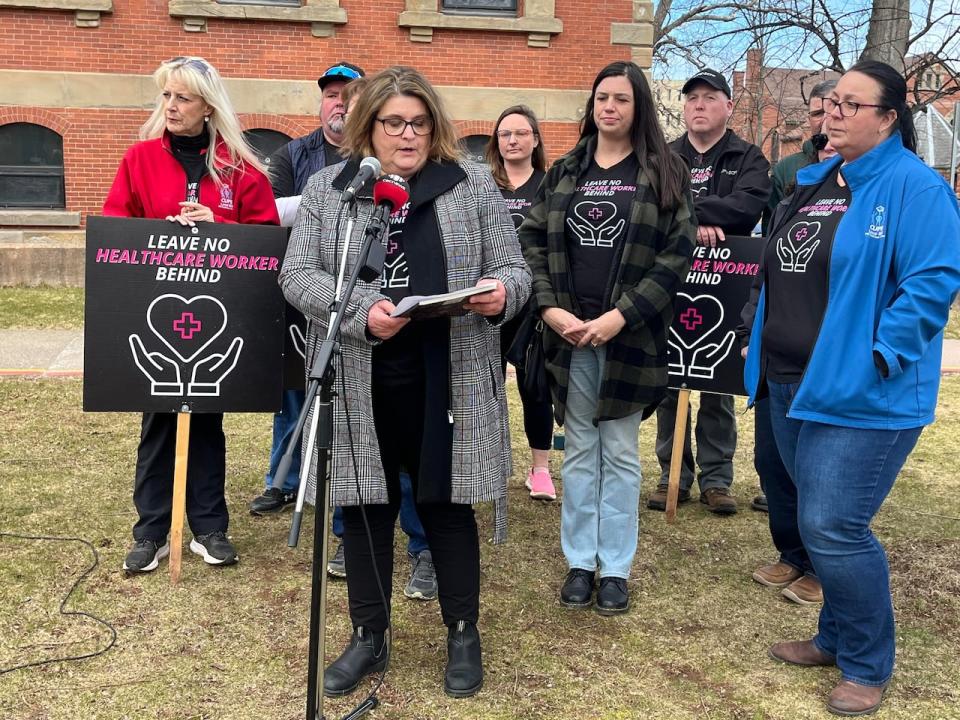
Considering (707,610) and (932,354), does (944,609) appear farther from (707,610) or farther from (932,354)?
(932,354)

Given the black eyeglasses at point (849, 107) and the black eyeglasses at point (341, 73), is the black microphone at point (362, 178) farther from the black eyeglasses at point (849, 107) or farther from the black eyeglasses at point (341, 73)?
the black eyeglasses at point (341, 73)

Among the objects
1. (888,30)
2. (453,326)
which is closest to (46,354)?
(453,326)

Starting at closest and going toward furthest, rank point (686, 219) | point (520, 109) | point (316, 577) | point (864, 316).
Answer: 1. point (316, 577)
2. point (864, 316)
3. point (686, 219)
4. point (520, 109)

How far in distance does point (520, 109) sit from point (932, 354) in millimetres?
2970

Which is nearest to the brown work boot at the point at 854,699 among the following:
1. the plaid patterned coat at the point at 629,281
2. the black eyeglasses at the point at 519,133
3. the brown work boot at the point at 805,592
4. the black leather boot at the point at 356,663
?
the brown work boot at the point at 805,592

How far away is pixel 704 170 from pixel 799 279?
1.85 m

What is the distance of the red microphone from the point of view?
9.28ft

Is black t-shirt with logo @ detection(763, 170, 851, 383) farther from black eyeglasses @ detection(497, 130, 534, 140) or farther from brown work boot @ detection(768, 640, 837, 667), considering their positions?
black eyeglasses @ detection(497, 130, 534, 140)

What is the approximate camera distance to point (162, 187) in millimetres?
4234

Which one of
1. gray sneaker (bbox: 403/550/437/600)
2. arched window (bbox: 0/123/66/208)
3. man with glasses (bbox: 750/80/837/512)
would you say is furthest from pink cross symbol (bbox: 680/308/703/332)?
arched window (bbox: 0/123/66/208)

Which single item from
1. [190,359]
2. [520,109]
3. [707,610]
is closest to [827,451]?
[707,610]

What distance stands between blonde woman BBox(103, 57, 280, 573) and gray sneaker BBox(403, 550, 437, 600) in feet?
2.88

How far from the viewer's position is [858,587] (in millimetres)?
3311

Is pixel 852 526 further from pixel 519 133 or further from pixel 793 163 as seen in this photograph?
pixel 519 133
